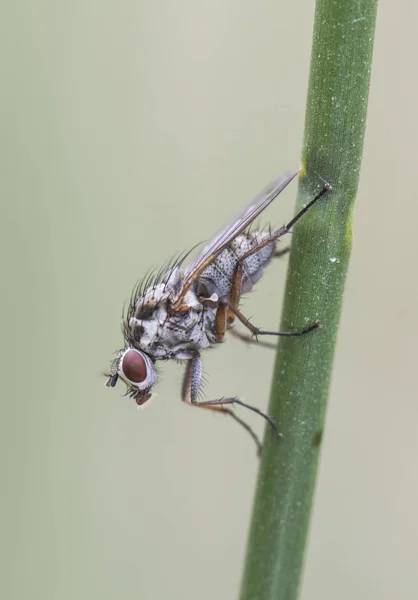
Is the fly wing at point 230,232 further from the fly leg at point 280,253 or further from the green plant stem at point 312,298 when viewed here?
the green plant stem at point 312,298

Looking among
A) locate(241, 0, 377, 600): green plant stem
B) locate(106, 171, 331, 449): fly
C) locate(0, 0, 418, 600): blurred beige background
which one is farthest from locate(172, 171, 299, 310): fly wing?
locate(0, 0, 418, 600): blurred beige background

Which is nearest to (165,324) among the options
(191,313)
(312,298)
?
(191,313)

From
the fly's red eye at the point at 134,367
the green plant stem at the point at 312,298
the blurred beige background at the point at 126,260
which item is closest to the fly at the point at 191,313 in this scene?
the fly's red eye at the point at 134,367

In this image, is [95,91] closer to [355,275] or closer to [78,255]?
[78,255]

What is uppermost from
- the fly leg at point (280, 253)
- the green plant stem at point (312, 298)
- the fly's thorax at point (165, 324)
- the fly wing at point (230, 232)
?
the fly leg at point (280, 253)

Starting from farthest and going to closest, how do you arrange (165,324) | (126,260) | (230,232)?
(126,260), (165,324), (230,232)

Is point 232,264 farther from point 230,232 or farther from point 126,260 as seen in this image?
point 126,260

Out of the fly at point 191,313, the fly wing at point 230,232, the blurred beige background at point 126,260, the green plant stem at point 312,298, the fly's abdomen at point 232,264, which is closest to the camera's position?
the green plant stem at point 312,298
